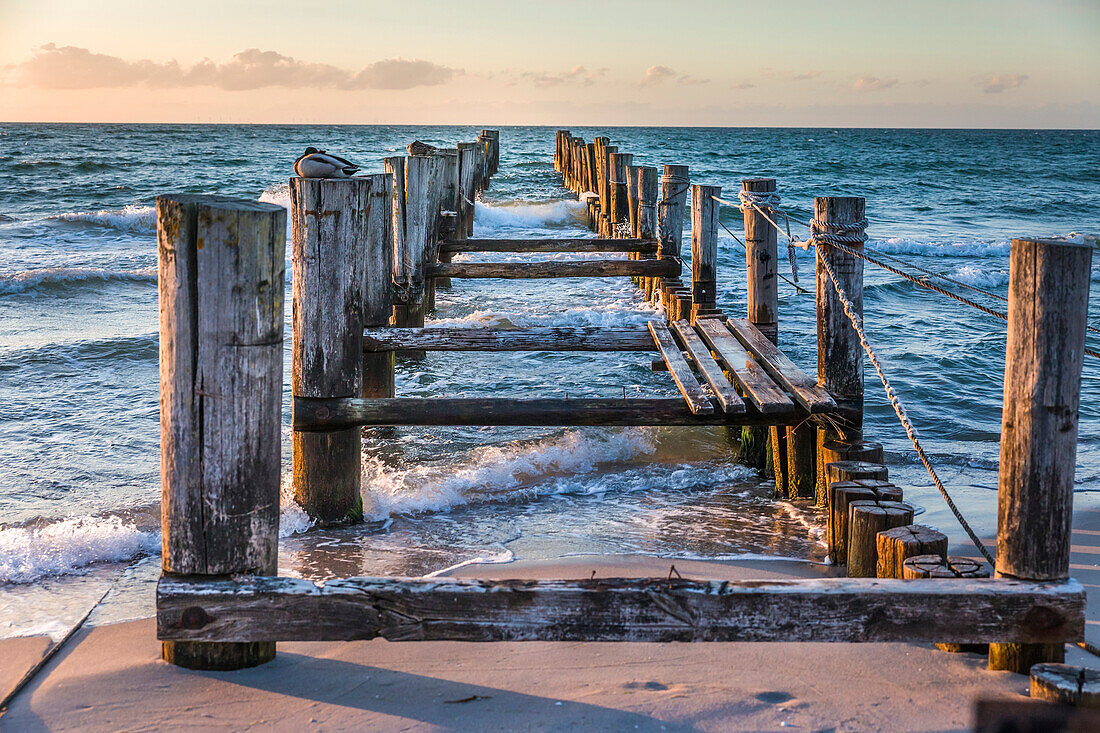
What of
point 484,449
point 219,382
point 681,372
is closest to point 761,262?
point 681,372

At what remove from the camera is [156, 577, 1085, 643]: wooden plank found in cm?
250

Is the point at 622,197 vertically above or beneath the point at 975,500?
above

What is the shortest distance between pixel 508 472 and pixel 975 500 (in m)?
2.60

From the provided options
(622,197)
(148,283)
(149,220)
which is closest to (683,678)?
(622,197)

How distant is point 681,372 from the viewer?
4.70 m

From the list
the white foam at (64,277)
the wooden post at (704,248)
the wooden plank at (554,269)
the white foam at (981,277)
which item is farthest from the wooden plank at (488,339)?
the white foam at (981,277)

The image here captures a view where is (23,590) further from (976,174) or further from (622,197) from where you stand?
(976,174)

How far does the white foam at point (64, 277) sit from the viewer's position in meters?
12.5

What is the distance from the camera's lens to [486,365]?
870cm

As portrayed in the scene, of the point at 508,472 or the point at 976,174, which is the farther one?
the point at 976,174

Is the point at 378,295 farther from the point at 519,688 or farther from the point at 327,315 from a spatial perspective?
the point at 519,688

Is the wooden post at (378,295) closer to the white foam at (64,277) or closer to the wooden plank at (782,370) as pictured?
the wooden plank at (782,370)

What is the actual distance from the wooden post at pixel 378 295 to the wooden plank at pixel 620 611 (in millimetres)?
3183

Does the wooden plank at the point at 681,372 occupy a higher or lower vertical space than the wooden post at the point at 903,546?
higher
